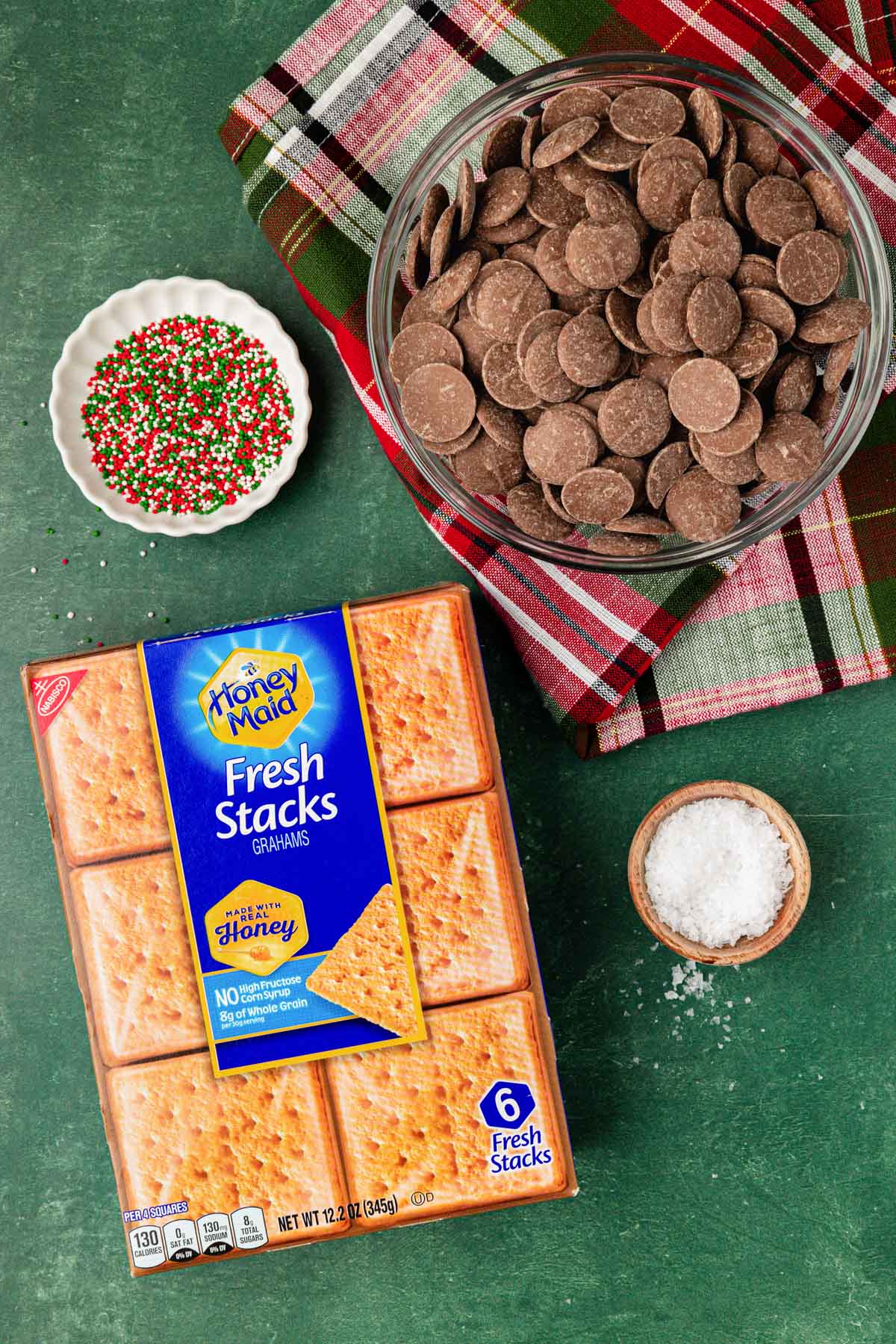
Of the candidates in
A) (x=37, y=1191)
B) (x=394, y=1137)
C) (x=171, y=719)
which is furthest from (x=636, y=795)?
(x=37, y=1191)

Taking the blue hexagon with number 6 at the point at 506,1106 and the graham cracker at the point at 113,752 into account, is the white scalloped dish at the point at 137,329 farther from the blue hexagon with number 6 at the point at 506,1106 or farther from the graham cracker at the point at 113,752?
the blue hexagon with number 6 at the point at 506,1106

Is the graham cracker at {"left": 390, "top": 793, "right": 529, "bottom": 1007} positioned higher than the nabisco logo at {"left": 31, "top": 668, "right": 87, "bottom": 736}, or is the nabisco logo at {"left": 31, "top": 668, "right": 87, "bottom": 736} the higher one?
the nabisco logo at {"left": 31, "top": 668, "right": 87, "bottom": 736}

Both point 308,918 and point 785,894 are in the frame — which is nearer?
point 308,918

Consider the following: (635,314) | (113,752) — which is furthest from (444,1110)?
(635,314)

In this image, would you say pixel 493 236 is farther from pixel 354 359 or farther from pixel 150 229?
pixel 150 229

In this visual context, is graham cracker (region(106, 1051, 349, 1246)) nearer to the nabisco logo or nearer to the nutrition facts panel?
the nutrition facts panel

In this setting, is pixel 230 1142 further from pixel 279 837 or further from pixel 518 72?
pixel 518 72

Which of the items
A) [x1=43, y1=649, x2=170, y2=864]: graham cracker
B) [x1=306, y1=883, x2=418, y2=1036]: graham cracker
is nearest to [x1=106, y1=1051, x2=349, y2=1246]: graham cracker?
[x1=306, y1=883, x2=418, y2=1036]: graham cracker
